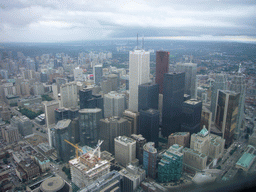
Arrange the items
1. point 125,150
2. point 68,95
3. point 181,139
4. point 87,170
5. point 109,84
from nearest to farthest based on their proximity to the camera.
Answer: point 87,170, point 125,150, point 181,139, point 68,95, point 109,84

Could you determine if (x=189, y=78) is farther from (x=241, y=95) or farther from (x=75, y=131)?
(x=75, y=131)

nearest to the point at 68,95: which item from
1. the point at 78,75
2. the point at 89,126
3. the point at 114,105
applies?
the point at 114,105

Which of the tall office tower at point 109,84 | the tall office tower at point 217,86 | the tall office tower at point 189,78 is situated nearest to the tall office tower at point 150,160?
the tall office tower at point 217,86

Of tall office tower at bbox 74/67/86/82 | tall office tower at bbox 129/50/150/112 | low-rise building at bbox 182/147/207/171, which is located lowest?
low-rise building at bbox 182/147/207/171

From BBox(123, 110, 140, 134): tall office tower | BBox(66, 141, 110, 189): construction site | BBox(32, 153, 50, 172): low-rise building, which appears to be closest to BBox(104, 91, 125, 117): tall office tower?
BBox(123, 110, 140, 134): tall office tower

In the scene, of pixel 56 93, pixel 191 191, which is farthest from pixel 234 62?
pixel 56 93

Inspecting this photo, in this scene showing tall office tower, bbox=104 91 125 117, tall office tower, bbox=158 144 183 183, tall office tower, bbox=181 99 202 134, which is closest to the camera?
tall office tower, bbox=158 144 183 183

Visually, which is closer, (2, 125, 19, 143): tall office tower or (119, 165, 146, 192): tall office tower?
(119, 165, 146, 192): tall office tower

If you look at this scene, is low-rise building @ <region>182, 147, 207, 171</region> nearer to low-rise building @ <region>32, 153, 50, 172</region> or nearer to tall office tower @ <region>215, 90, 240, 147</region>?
tall office tower @ <region>215, 90, 240, 147</region>
